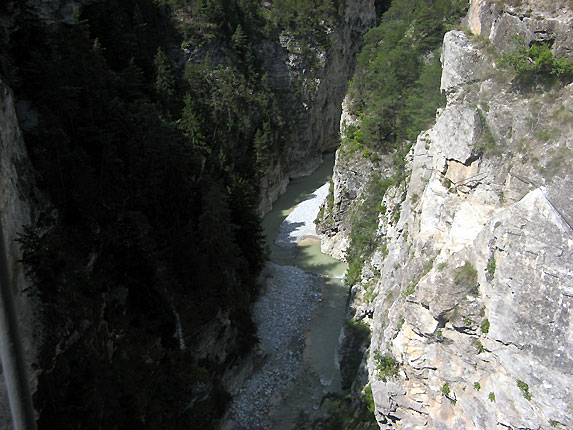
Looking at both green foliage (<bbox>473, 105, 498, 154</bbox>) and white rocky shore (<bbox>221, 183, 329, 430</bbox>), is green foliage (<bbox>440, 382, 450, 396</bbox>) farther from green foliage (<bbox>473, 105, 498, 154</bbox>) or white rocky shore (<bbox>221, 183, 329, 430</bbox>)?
white rocky shore (<bbox>221, 183, 329, 430</bbox>)

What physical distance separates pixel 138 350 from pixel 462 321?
12.1 meters

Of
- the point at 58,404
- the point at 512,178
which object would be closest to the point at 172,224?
the point at 58,404

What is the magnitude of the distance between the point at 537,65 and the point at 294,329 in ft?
66.5

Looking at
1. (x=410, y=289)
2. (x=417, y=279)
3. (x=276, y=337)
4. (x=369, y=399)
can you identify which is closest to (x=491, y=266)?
(x=417, y=279)

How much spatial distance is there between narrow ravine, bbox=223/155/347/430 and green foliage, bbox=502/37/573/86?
1756 centimetres

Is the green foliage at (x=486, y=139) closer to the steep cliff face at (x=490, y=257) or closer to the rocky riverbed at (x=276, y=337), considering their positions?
the steep cliff face at (x=490, y=257)

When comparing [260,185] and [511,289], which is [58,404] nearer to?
[511,289]

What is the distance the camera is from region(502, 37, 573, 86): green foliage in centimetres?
1410

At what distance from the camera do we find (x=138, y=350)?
17844 mm

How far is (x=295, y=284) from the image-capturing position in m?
33.2

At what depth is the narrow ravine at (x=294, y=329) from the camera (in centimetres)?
2331

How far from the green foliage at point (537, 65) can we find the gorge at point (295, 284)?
0.06 meters

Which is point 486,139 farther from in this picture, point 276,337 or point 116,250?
point 276,337

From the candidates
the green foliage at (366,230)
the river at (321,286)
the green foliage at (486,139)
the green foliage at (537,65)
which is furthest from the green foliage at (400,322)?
the green foliage at (366,230)
